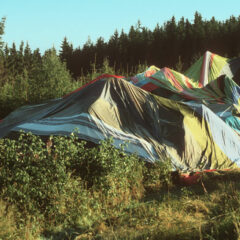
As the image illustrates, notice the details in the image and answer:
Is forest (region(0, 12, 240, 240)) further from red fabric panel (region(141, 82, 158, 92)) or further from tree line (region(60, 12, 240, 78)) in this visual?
tree line (region(60, 12, 240, 78))

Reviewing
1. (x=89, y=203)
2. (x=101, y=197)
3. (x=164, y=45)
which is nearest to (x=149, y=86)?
(x=101, y=197)

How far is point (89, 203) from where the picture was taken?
455 centimetres

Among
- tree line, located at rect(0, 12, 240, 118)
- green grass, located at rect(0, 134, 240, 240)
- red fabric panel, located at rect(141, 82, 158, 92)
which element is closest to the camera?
green grass, located at rect(0, 134, 240, 240)

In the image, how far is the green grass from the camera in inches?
149

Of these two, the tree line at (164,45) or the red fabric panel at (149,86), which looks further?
the tree line at (164,45)

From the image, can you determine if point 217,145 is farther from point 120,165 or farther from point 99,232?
point 99,232

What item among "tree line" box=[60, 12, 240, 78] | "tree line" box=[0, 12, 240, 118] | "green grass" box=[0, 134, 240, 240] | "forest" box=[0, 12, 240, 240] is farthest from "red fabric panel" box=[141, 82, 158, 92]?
"tree line" box=[60, 12, 240, 78]

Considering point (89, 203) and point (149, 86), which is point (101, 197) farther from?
point (149, 86)

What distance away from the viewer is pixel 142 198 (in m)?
5.33

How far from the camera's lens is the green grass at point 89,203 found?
3.78 metres

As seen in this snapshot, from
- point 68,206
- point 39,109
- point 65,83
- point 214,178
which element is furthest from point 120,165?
point 65,83

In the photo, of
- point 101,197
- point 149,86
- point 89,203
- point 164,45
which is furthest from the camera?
point 164,45

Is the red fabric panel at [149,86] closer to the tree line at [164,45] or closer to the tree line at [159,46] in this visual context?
the tree line at [159,46]

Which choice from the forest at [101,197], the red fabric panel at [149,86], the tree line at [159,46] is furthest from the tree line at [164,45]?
the forest at [101,197]
